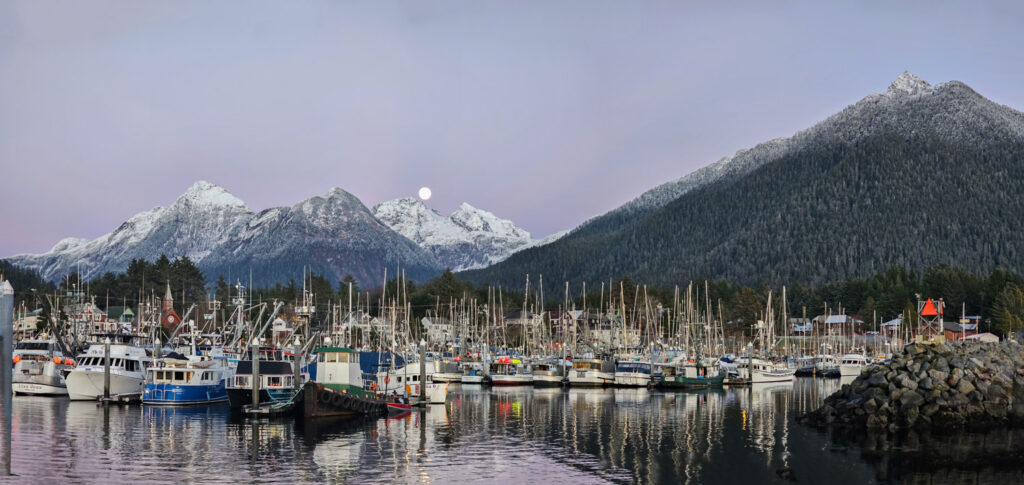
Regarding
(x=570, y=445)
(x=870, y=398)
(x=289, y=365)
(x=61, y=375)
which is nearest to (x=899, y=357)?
(x=870, y=398)

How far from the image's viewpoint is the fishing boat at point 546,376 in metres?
132

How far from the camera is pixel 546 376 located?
435 ft

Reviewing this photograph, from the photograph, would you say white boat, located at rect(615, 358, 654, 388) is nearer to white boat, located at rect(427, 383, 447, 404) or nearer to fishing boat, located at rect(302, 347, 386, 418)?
white boat, located at rect(427, 383, 447, 404)

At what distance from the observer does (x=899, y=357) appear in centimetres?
7606

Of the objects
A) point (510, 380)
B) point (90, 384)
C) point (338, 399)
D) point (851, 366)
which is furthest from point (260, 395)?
point (851, 366)

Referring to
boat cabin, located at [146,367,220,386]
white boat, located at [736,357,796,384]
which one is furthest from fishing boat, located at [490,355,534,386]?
boat cabin, located at [146,367,220,386]

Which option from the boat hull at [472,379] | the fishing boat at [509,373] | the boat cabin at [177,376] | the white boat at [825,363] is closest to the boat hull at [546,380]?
the fishing boat at [509,373]

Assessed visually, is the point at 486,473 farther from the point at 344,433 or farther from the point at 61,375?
the point at 61,375

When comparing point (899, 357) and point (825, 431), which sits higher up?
point (899, 357)

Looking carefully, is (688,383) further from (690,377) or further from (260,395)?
(260,395)

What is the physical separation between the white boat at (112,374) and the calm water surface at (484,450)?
21.1 ft

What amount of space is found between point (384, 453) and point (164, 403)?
38892 mm

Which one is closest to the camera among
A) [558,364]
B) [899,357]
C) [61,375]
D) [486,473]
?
[486,473]

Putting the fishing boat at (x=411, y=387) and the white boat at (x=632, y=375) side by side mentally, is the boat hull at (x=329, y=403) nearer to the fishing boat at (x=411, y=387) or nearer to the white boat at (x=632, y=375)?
the fishing boat at (x=411, y=387)
